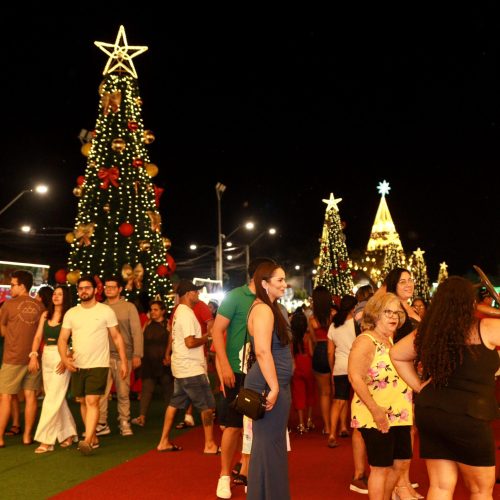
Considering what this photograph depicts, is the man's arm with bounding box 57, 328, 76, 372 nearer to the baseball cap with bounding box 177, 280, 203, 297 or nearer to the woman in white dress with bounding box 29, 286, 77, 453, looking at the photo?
the woman in white dress with bounding box 29, 286, 77, 453

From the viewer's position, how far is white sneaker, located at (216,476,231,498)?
271 inches

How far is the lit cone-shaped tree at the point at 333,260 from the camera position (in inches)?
1487

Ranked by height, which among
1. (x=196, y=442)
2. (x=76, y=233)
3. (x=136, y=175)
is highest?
(x=136, y=175)

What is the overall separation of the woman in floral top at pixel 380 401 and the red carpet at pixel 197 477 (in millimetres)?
1356

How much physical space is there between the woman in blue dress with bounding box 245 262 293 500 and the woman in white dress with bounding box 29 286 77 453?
4.42 m

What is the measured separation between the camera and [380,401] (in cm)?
576

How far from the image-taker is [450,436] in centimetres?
438

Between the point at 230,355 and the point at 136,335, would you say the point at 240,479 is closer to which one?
the point at 230,355

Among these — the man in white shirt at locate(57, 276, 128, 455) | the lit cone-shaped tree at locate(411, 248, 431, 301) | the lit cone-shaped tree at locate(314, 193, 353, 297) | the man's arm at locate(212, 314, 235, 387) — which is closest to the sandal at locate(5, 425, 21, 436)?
the man in white shirt at locate(57, 276, 128, 455)

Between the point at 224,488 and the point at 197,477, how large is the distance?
0.98 metres

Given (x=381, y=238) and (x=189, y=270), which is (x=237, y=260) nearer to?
(x=189, y=270)

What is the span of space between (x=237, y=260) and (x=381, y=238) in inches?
728

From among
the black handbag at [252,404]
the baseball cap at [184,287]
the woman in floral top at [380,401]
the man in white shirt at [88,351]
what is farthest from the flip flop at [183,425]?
the black handbag at [252,404]

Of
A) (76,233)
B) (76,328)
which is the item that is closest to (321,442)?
(76,328)
